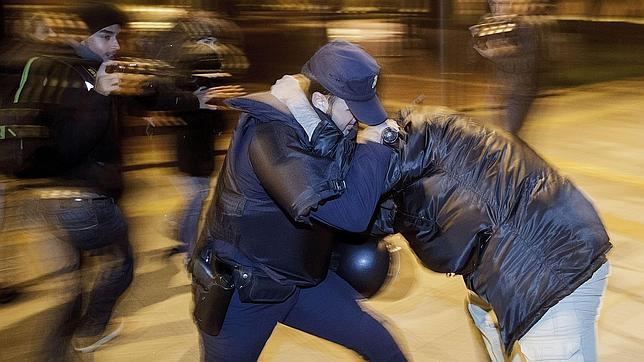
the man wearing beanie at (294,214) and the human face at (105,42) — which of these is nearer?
the man wearing beanie at (294,214)

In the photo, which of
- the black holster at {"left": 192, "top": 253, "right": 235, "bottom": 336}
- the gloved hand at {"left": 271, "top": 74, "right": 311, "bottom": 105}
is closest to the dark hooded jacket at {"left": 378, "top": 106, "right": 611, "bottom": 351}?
the gloved hand at {"left": 271, "top": 74, "right": 311, "bottom": 105}

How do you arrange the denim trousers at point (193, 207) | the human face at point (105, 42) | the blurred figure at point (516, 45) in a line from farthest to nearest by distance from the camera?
the blurred figure at point (516, 45)
the denim trousers at point (193, 207)
the human face at point (105, 42)

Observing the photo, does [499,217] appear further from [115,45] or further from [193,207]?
[193,207]

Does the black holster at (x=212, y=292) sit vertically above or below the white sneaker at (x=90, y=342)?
above

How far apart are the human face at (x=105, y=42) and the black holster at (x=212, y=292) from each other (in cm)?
144

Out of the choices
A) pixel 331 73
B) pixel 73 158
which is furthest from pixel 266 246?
pixel 73 158


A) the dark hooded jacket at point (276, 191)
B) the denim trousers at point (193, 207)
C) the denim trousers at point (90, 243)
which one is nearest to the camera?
the dark hooded jacket at point (276, 191)

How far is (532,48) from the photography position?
217 inches

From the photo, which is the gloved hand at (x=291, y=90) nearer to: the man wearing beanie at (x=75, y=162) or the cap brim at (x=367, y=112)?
the cap brim at (x=367, y=112)

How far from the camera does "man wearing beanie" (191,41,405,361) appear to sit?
1961 mm

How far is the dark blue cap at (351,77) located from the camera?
200 centimetres

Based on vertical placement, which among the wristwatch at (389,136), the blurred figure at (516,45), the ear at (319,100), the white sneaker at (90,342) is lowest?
the white sneaker at (90,342)

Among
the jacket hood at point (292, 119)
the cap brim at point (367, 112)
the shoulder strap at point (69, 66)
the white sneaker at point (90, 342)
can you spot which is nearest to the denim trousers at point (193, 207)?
the white sneaker at point (90, 342)

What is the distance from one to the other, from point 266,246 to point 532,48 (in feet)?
12.8
